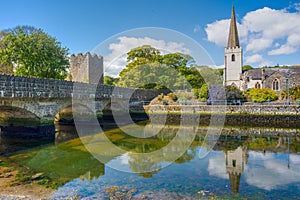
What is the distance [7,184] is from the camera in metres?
7.40

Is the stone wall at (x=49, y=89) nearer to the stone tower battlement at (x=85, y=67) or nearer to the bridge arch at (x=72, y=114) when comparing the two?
the bridge arch at (x=72, y=114)

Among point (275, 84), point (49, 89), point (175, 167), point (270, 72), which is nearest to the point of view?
point (175, 167)

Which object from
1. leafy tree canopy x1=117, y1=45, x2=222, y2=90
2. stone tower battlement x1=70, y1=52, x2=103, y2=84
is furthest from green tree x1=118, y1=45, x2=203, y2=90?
stone tower battlement x1=70, y1=52, x2=103, y2=84

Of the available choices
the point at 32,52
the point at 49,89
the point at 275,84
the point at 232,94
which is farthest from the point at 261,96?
the point at 32,52

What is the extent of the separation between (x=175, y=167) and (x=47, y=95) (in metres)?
9.99

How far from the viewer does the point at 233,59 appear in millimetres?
48531

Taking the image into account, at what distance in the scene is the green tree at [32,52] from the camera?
24.7 metres

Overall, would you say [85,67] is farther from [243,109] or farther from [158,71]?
[243,109]

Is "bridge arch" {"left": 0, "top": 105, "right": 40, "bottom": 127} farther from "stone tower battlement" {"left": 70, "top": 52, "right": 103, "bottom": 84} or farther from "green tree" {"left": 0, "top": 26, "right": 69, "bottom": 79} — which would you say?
"stone tower battlement" {"left": 70, "top": 52, "right": 103, "bottom": 84}

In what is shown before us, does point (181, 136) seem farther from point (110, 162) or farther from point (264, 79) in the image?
point (264, 79)

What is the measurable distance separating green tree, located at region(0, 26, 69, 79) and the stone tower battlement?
153 inches

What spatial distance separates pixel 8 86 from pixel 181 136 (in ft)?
37.6

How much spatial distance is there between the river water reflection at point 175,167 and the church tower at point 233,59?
34756mm

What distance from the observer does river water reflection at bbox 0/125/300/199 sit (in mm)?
6996
